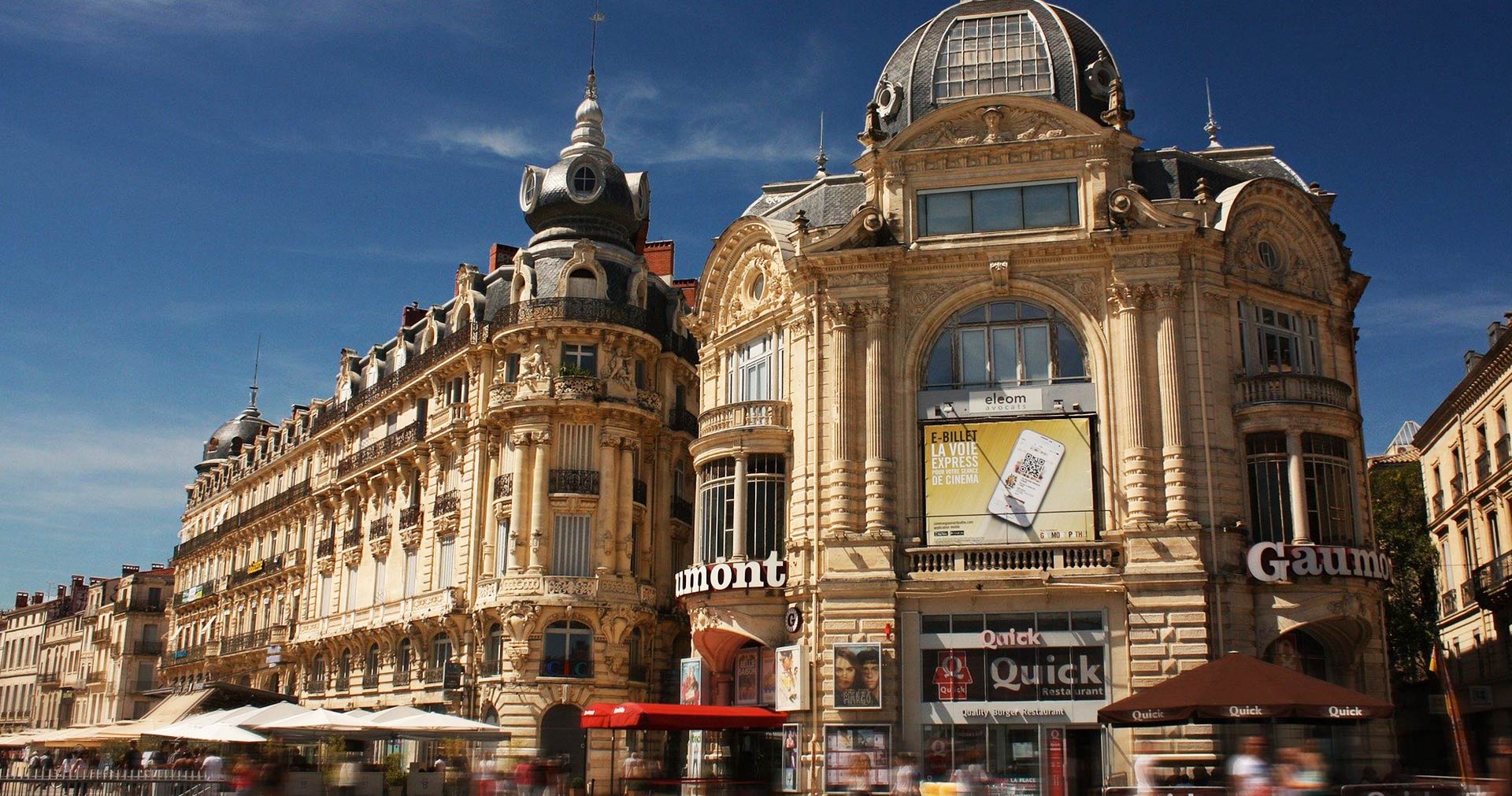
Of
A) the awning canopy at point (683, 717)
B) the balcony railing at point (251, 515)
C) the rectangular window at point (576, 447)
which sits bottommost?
the awning canopy at point (683, 717)

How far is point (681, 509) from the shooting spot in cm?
4378

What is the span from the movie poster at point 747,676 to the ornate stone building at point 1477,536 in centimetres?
2041

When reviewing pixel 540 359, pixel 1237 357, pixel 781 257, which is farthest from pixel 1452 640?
pixel 540 359

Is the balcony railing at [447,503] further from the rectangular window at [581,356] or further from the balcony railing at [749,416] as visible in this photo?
the balcony railing at [749,416]

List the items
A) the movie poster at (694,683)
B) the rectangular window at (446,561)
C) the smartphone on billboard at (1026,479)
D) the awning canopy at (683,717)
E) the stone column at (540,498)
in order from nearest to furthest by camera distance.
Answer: the awning canopy at (683,717)
the smartphone on billboard at (1026,479)
the movie poster at (694,683)
the stone column at (540,498)
the rectangular window at (446,561)

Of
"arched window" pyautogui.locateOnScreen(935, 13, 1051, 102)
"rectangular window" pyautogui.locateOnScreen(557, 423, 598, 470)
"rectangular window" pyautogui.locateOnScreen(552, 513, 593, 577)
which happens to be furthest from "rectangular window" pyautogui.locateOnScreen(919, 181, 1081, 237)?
"rectangular window" pyautogui.locateOnScreen(552, 513, 593, 577)

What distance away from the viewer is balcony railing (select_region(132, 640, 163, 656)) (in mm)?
77125

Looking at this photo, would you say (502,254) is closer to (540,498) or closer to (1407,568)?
(540,498)

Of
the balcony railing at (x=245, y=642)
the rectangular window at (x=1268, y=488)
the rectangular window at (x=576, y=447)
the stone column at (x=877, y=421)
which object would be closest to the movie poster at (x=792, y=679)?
the stone column at (x=877, y=421)

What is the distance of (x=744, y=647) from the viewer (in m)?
33.3

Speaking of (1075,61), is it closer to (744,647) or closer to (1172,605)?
(1172,605)

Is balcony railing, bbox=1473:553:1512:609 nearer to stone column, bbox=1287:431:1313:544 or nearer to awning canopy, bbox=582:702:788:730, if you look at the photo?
stone column, bbox=1287:431:1313:544

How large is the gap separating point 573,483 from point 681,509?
4363mm

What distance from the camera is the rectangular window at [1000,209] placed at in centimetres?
3145
